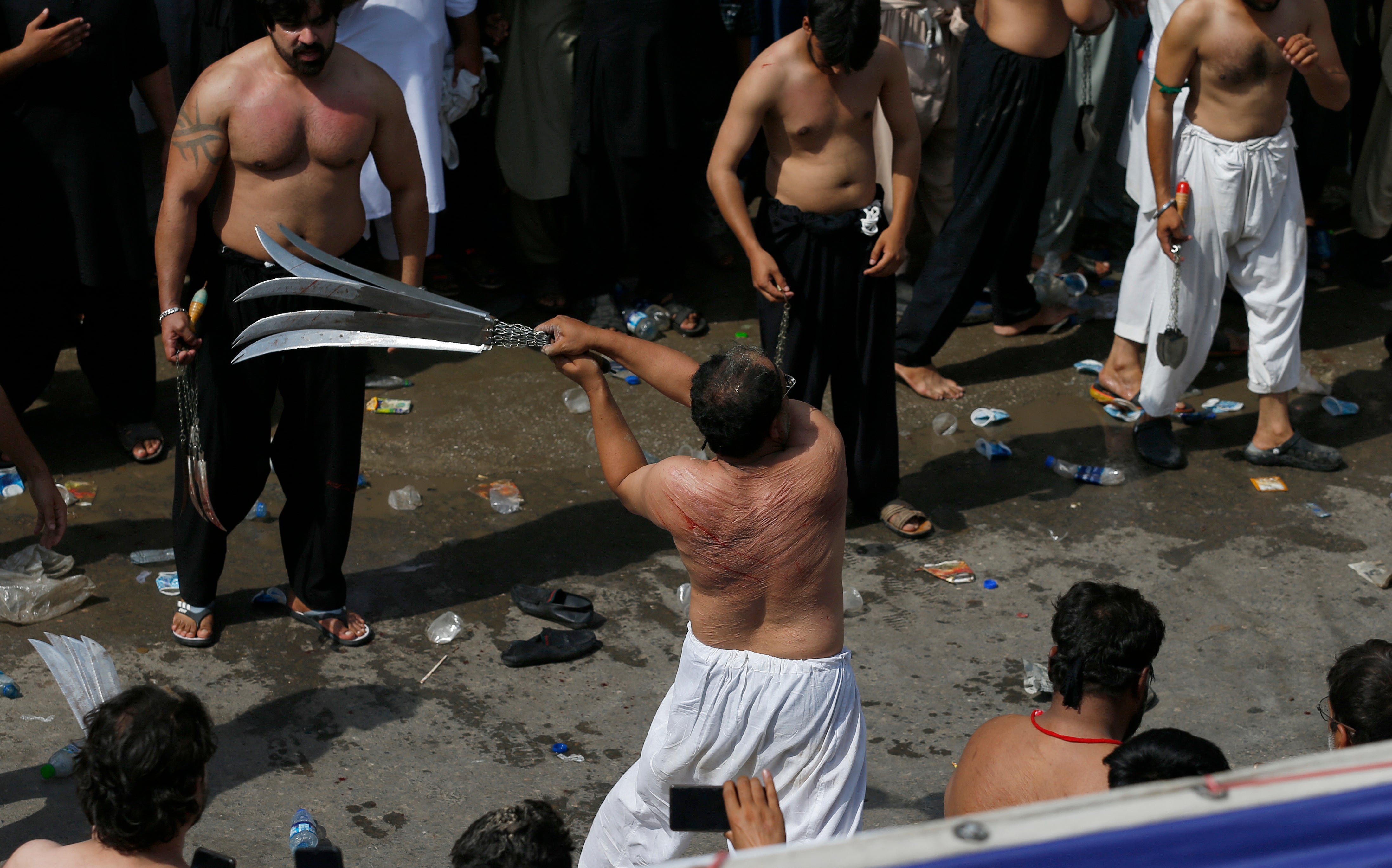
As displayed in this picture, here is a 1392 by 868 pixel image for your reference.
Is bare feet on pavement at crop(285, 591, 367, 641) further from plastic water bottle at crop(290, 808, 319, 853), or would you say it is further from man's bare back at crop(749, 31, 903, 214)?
man's bare back at crop(749, 31, 903, 214)

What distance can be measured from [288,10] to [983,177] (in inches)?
146

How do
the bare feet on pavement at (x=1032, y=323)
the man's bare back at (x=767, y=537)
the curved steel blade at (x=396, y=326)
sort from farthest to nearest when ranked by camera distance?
the bare feet on pavement at (x=1032, y=323)
the curved steel blade at (x=396, y=326)
the man's bare back at (x=767, y=537)

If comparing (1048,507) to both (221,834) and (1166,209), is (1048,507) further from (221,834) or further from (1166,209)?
(221,834)

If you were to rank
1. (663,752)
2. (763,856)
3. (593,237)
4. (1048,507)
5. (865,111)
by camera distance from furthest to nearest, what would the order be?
1. (593,237)
2. (1048,507)
3. (865,111)
4. (663,752)
5. (763,856)

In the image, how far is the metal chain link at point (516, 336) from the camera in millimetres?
3631

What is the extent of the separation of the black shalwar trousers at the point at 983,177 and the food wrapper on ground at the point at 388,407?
2392 mm

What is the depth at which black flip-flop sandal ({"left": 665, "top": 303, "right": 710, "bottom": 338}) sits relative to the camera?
280 inches

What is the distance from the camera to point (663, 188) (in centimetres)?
702

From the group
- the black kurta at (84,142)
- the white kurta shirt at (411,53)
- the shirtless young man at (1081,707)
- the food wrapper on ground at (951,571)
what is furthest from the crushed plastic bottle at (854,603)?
the black kurta at (84,142)

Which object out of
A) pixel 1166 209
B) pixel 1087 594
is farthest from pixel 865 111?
pixel 1087 594

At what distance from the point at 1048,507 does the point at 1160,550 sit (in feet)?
1.74

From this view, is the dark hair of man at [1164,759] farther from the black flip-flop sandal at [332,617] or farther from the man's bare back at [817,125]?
the man's bare back at [817,125]

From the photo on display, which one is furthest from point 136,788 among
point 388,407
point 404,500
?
point 388,407

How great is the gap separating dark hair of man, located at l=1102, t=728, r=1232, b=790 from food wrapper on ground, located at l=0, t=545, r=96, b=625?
3.74 metres
